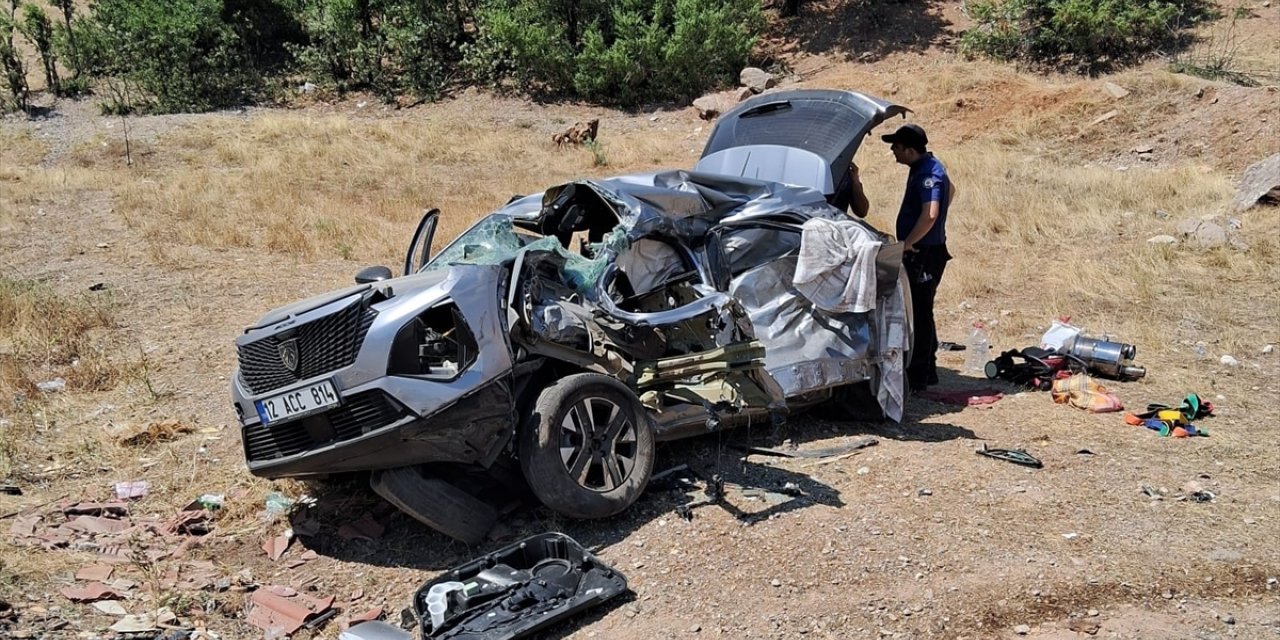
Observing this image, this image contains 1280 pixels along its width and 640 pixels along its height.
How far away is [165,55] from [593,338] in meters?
22.1

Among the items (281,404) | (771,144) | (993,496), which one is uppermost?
(771,144)

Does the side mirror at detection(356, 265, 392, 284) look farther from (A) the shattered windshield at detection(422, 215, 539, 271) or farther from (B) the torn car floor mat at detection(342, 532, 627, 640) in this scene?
(B) the torn car floor mat at detection(342, 532, 627, 640)

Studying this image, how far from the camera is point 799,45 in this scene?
88.7 ft

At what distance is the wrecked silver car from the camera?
440 cm

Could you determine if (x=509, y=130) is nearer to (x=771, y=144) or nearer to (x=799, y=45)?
(x=799, y=45)

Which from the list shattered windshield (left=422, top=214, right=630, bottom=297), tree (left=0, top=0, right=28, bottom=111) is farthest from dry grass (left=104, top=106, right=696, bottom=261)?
shattered windshield (left=422, top=214, right=630, bottom=297)

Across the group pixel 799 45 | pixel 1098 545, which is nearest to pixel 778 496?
pixel 1098 545

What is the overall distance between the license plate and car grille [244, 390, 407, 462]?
4cm

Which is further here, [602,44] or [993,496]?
[602,44]

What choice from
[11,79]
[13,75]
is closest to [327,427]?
[11,79]

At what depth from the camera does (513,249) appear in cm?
551

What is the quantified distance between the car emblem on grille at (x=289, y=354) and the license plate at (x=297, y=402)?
0.39ft

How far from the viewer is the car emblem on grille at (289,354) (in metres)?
4.47

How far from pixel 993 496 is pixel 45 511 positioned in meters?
5.02
